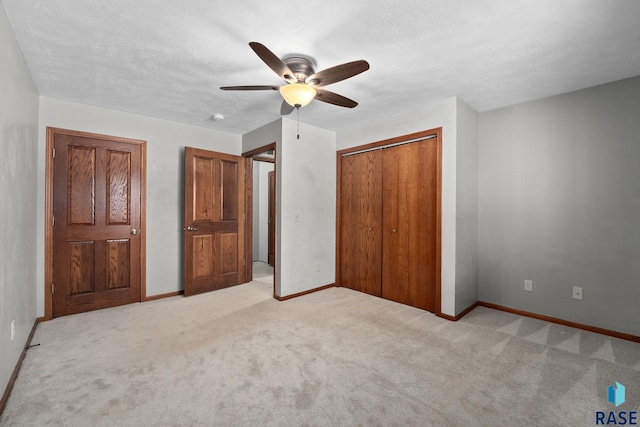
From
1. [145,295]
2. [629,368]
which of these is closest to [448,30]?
[629,368]

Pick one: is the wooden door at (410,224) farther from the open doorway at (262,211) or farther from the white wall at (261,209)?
the white wall at (261,209)

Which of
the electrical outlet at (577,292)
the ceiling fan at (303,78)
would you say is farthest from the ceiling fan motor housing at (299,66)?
the electrical outlet at (577,292)

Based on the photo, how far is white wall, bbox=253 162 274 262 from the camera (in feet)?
20.7

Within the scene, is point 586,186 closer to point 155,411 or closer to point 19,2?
point 155,411

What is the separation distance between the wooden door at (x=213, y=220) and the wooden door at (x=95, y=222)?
59 centimetres

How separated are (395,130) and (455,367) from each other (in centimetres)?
261

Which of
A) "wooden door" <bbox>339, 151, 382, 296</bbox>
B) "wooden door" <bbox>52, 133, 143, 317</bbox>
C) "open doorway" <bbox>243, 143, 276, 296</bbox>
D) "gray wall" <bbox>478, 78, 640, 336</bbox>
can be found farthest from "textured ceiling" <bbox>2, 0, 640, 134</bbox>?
"open doorway" <bbox>243, 143, 276, 296</bbox>

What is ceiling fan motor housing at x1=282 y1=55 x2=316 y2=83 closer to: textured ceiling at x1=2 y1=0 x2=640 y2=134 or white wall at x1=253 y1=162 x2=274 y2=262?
textured ceiling at x1=2 y1=0 x2=640 y2=134

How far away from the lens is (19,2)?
1.64 metres

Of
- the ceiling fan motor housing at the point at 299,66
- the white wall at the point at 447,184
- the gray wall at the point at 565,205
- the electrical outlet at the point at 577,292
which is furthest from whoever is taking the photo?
the white wall at the point at 447,184

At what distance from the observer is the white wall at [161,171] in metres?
3.36

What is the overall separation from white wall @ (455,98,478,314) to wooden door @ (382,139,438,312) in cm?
24
